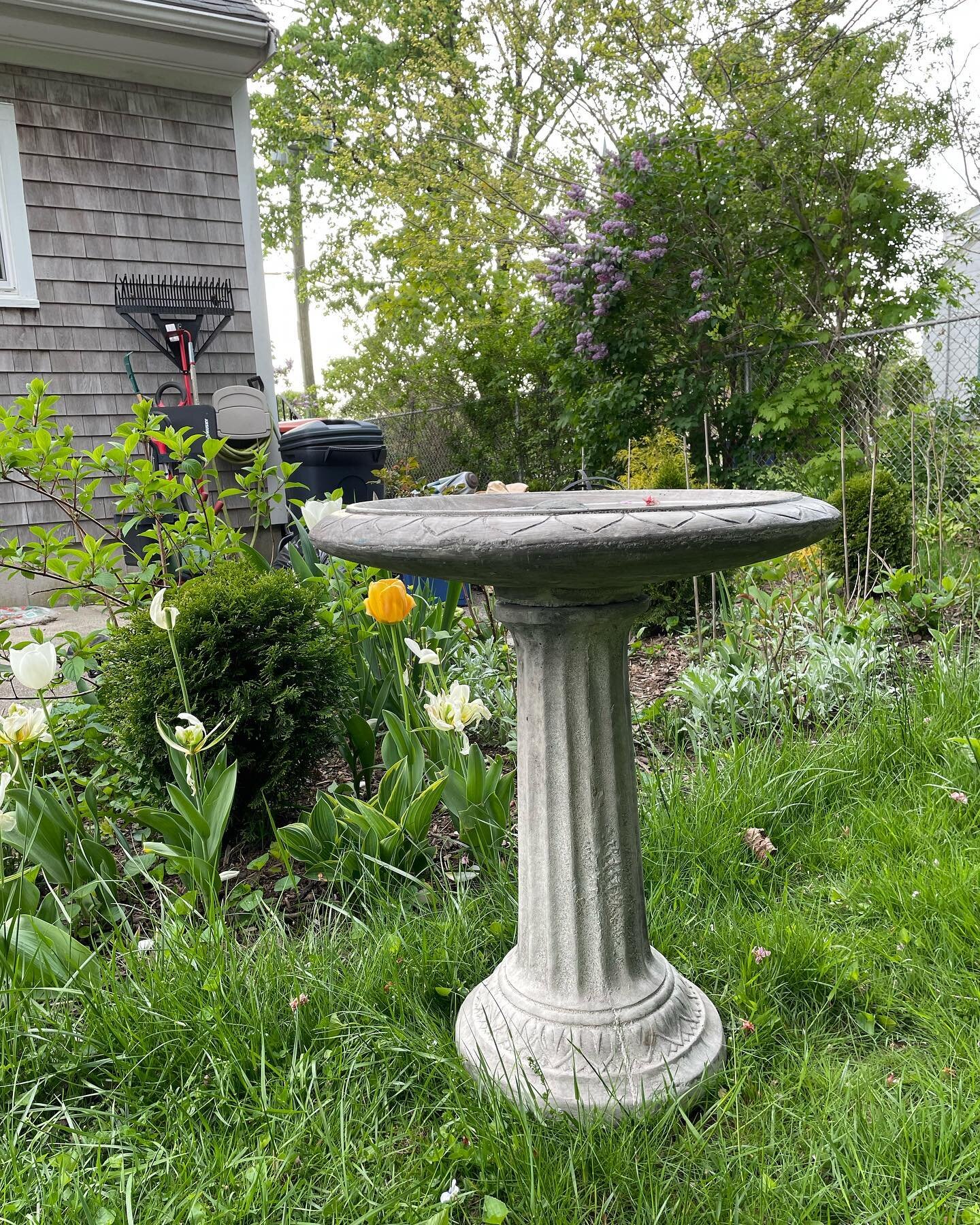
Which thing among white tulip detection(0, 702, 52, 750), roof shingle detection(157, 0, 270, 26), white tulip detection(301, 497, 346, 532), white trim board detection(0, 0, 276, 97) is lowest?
white tulip detection(0, 702, 52, 750)

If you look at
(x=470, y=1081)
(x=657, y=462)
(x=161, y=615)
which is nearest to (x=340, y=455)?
(x=657, y=462)

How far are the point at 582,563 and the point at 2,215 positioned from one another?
6.50 m

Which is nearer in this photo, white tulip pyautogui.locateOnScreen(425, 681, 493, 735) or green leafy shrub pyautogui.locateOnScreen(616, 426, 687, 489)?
white tulip pyautogui.locateOnScreen(425, 681, 493, 735)

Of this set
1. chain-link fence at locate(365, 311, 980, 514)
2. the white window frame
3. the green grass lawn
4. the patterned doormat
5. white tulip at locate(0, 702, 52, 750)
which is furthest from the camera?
the white window frame

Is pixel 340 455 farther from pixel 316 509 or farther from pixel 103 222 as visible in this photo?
pixel 316 509

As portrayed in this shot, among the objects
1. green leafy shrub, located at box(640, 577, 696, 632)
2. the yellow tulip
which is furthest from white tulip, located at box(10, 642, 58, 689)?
green leafy shrub, located at box(640, 577, 696, 632)

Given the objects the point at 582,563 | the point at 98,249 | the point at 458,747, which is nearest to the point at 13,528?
the point at 98,249

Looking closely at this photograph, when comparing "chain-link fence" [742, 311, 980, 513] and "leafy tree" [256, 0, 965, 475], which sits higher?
"leafy tree" [256, 0, 965, 475]

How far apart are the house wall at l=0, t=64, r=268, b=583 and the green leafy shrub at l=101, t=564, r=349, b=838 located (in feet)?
14.1

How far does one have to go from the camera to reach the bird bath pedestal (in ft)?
4.35

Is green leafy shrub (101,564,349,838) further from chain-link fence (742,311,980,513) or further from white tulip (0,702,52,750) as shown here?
chain-link fence (742,311,980,513)

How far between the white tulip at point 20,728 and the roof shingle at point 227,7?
599cm

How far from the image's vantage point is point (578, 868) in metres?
1.49

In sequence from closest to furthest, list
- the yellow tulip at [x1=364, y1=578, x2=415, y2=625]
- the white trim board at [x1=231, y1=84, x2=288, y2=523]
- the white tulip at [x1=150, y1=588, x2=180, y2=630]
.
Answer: the white tulip at [x1=150, y1=588, x2=180, y2=630] < the yellow tulip at [x1=364, y1=578, x2=415, y2=625] < the white trim board at [x1=231, y1=84, x2=288, y2=523]
